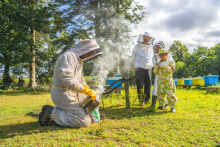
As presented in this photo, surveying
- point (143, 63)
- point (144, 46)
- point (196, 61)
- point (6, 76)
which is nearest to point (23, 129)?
point (143, 63)

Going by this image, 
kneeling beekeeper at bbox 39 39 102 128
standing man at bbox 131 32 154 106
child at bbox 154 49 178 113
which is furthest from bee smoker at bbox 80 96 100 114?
standing man at bbox 131 32 154 106

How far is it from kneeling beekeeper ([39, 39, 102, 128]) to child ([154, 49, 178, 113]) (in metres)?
2.30

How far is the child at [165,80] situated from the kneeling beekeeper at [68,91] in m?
2.30

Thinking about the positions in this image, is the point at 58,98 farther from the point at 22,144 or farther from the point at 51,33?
the point at 51,33

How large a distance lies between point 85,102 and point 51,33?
1203 centimetres

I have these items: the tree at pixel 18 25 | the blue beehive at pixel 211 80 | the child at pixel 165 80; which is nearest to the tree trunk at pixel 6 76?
the tree at pixel 18 25

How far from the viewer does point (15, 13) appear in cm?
1261

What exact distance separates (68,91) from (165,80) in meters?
3.01

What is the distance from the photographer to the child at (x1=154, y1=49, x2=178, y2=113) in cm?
470

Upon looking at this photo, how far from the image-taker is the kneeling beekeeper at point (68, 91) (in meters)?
3.28

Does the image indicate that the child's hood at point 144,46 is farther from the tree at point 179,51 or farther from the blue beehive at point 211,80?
the tree at point 179,51

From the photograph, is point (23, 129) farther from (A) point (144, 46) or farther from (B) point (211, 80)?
(B) point (211, 80)

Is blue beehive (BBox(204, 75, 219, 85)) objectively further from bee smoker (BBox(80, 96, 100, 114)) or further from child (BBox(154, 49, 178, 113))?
bee smoker (BBox(80, 96, 100, 114))

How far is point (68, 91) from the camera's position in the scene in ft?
11.6
